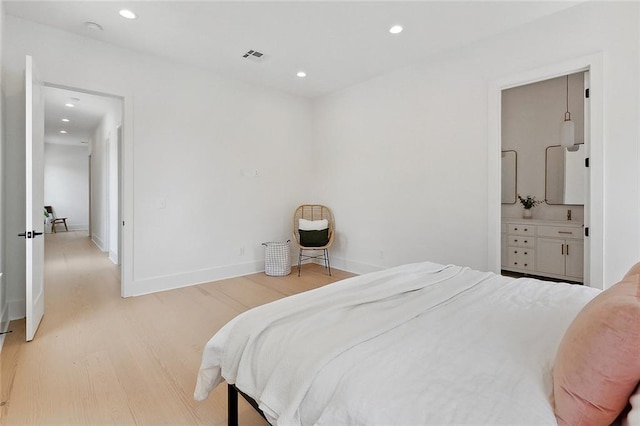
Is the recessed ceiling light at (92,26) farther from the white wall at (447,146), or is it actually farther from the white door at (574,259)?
the white door at (574,259)

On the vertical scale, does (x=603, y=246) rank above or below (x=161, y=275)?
above

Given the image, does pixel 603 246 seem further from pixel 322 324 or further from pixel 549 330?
pixel 322 324

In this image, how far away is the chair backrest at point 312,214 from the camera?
4925mm

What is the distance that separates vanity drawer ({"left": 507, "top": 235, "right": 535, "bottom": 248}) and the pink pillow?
4.00m

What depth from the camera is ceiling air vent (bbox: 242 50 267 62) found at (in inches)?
140

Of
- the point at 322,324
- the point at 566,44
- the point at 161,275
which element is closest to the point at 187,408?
the point at 322,324

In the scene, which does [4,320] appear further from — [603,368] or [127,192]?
[603,368]

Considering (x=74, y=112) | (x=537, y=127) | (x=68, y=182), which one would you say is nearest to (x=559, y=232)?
(x=537, y=127)

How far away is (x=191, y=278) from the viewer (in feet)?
13.0

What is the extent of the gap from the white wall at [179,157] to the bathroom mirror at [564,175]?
3731mm

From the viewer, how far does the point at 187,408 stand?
5.47ft

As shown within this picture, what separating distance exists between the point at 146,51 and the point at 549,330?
4.27 metres

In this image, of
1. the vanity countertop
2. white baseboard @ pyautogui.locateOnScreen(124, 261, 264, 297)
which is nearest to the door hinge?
white baseboard @ pyautogui.locateOnScreen(124, 261, 264, 297)

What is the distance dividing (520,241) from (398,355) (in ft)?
13.7
